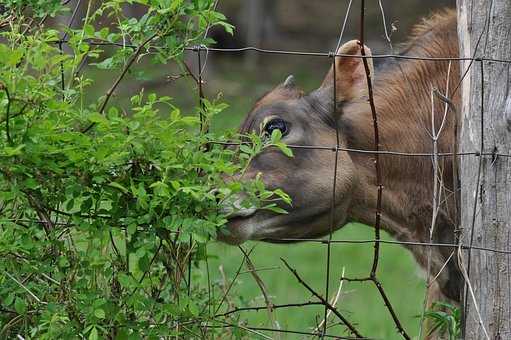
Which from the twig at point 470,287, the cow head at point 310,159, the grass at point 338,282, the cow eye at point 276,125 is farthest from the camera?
the grass at point 338,282

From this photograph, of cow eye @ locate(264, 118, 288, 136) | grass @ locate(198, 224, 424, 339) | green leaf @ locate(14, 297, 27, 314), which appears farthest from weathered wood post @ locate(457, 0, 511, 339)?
grass @ locate(198, 224, 424, 339)

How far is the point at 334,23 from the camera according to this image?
78.7ft

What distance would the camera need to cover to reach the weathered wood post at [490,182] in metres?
3.70

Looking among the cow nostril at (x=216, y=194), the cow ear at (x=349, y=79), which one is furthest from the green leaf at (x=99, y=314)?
the cow ear at (x=349, y=79)

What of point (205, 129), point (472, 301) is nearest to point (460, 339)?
point (472, 301)

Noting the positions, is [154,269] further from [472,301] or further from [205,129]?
[472,301]

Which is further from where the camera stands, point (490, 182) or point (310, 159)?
point (310, 159)

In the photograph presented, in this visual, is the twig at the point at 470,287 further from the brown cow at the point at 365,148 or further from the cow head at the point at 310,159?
the cow head at the point at 310,159

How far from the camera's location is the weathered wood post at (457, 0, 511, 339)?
370cm

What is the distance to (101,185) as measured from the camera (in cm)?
349

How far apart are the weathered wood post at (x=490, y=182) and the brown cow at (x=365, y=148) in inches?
41.8

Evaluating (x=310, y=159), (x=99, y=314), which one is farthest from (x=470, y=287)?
(x=310, y=159)

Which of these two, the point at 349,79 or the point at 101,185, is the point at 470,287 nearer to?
the point at 101,185

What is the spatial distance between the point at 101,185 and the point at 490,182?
1.34 meters
